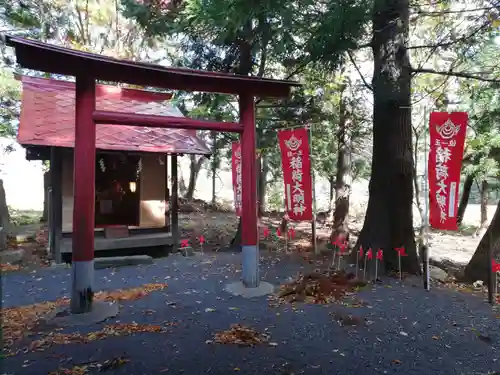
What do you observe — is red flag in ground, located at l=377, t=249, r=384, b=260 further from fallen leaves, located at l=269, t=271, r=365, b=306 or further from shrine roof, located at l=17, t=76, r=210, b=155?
shrine roof, located at l=17, t=76, r=210, b=155

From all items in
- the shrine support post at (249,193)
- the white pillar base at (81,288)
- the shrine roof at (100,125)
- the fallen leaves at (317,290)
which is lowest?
the fallen leaves at (317,290)

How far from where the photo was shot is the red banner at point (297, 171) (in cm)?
858

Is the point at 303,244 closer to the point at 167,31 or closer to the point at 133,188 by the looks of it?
the point at 133,188

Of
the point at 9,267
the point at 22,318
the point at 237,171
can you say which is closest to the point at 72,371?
the point at 22,318

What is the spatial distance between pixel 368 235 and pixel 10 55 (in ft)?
46.6

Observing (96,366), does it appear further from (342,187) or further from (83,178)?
(342,187)

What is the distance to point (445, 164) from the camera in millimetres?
6418

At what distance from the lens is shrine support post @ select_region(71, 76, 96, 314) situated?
5207mm

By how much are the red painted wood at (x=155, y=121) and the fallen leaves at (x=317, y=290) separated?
277 centimetres

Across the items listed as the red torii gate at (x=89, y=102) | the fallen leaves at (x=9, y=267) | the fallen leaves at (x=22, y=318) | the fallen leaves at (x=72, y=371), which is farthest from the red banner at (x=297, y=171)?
the fallen leaves at (x=9, y=267)

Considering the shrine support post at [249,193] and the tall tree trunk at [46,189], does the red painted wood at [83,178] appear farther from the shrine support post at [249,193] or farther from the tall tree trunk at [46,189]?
the tall tree trunk at [46,189]

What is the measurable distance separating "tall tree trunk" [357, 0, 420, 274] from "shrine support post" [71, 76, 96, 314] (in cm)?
538

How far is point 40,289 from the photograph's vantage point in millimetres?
6938

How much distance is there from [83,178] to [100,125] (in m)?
4.60
